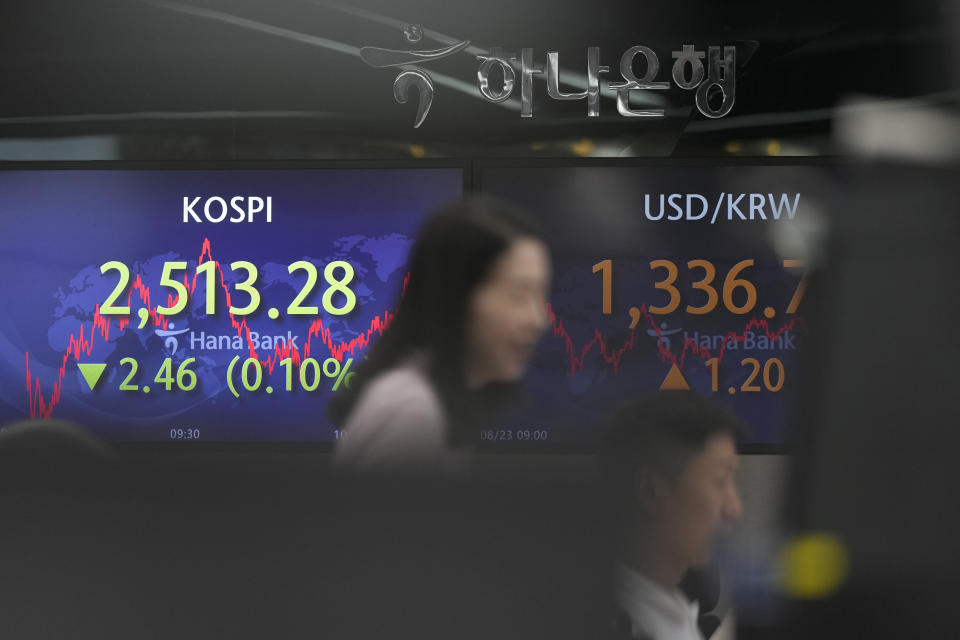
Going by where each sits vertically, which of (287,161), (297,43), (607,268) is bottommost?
(607,268)

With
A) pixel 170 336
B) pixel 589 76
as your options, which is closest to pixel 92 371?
pixel 170 336

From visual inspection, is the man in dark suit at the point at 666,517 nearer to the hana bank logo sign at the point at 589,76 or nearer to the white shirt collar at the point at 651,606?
the white shirt collar at the point at 651,606

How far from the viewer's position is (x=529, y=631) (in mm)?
1149

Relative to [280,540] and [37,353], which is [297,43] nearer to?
[37,353]

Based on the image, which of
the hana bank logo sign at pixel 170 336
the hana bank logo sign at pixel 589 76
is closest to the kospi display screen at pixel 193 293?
the hana bank logo sign at pixel 170 336

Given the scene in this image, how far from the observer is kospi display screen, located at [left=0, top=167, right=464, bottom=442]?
500 cm

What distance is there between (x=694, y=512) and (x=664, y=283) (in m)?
3.87

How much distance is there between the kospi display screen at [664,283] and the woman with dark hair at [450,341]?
305 cm

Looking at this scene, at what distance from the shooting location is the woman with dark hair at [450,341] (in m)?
1.58

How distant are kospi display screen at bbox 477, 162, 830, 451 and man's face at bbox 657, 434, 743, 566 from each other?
3.78 metres

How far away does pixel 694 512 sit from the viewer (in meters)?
1.13

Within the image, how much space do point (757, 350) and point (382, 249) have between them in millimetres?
1740

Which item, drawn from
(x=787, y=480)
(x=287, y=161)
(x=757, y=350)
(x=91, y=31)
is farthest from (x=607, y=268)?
(x=787, y=480)

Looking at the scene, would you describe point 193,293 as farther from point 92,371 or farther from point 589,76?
point 589,76
